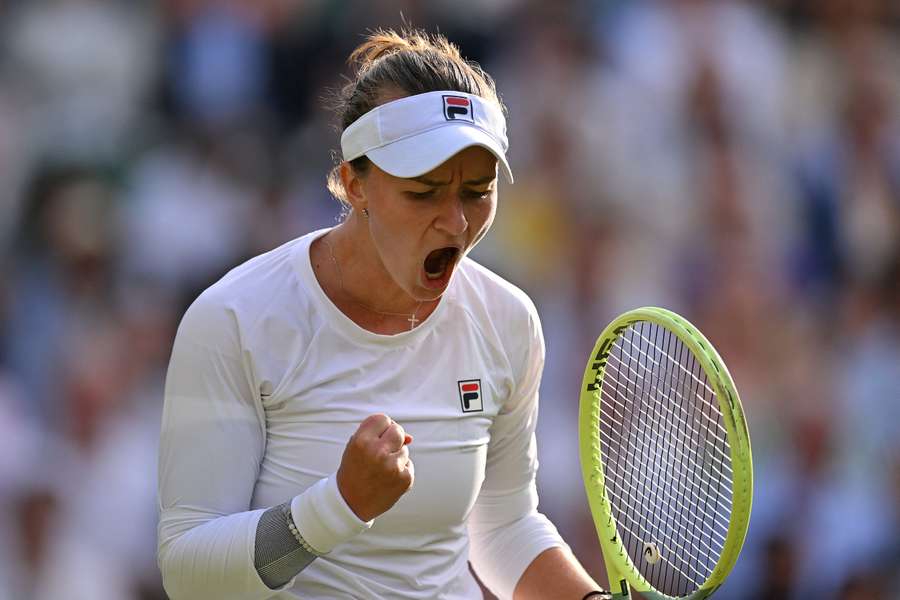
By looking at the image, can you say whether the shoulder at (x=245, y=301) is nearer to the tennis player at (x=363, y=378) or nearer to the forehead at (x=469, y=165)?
the tennis player at (x=363, y=378)

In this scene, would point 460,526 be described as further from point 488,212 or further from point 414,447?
point 488,212

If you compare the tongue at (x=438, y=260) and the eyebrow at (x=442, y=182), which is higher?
the eyebrow at (x=442, y=182)

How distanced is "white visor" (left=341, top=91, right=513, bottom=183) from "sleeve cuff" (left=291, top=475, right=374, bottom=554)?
21.6 inches

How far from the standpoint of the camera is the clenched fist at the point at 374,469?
81.1 inches

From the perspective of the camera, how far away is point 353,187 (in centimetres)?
242

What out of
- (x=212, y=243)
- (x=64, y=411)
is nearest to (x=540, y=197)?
(x=212, y=243)

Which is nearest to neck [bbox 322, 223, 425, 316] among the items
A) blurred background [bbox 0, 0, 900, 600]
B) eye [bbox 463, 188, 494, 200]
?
eye [bbox 463, 188, 494, 200]

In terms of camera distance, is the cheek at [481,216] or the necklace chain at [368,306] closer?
the cheek at [481,216]

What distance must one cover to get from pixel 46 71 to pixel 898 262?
3.62m

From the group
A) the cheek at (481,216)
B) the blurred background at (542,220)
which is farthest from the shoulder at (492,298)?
the blurred background at (542,220)

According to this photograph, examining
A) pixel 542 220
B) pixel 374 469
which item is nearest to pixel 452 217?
pixel 374 469

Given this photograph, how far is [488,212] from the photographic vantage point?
92.0 inches

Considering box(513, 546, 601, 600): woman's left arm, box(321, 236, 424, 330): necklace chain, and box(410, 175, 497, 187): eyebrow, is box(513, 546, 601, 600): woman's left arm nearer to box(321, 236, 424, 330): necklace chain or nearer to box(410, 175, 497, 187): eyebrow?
box(321, 236, 424, 330): necklace chain

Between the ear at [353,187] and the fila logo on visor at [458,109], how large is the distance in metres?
0.21
